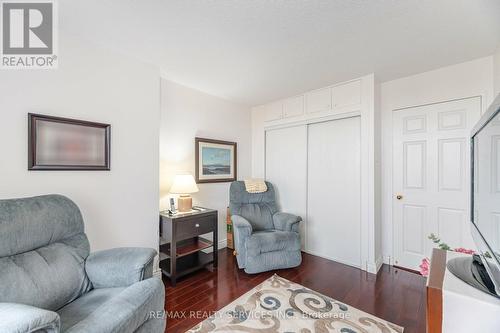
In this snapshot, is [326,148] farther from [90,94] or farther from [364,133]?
[90,94]

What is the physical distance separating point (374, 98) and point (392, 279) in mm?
1979

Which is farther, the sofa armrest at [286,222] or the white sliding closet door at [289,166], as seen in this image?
the white sliding closet door at [289,166]

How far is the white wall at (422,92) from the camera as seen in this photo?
83.7 inches

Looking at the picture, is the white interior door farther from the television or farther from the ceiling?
the television

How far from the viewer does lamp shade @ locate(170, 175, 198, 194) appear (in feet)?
8.05

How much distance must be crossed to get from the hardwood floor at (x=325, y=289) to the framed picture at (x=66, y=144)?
140 cm

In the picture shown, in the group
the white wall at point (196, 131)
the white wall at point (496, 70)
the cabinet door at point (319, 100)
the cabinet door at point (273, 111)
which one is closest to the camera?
the white wall at point (496, 70)

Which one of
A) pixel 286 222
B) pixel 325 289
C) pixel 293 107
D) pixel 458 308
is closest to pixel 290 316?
pixel 325 289

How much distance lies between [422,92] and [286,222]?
213 centimetres

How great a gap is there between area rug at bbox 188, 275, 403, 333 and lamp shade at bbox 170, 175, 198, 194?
3.97ft

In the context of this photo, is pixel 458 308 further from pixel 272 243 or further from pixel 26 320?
pixel 272 243

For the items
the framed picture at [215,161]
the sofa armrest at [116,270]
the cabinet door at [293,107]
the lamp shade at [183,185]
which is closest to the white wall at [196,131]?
the framed picture at [215,161]

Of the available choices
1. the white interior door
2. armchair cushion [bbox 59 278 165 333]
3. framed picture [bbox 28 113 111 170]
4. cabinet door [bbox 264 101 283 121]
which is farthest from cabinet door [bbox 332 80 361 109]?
armchair cushion [bbox 59 278 165 333]

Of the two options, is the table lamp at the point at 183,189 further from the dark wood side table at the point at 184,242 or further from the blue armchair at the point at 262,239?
the blue armchair at the point at 262,239
